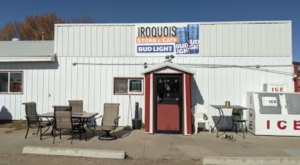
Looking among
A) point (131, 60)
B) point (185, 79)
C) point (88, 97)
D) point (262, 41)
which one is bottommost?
point (88, 97)

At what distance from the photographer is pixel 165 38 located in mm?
11859

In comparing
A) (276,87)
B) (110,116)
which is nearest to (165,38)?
(110,116)

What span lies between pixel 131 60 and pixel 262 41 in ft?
18.1

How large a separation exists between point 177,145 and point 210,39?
5239 millimetres

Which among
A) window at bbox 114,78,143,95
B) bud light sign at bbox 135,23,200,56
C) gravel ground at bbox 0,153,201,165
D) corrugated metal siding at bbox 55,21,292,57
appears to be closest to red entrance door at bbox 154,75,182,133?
window at bbox 114,78,143,95

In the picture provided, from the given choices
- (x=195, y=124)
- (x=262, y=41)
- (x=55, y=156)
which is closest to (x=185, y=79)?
(x=195, y=124)

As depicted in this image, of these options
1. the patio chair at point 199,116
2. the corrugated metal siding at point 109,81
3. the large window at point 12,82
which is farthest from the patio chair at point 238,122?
the large window at point 12,82

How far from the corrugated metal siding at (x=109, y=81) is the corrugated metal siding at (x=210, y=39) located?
0.30 meters

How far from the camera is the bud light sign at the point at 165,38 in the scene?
464 inches

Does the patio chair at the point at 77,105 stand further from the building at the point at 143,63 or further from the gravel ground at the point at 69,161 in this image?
the gravel ground at the point at 69,161

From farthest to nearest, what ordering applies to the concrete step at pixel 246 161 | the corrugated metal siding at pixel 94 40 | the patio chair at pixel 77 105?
1. the corrugated metal siding at pixel 94 40
2. the patio chair at pixel 77 105
3. the concrete step at pixel 246 161

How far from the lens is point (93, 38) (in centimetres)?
1208

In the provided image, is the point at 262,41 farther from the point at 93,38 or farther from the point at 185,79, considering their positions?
A: the point at 93,38

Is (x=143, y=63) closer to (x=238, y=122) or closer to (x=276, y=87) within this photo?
(x=238, y=122)
